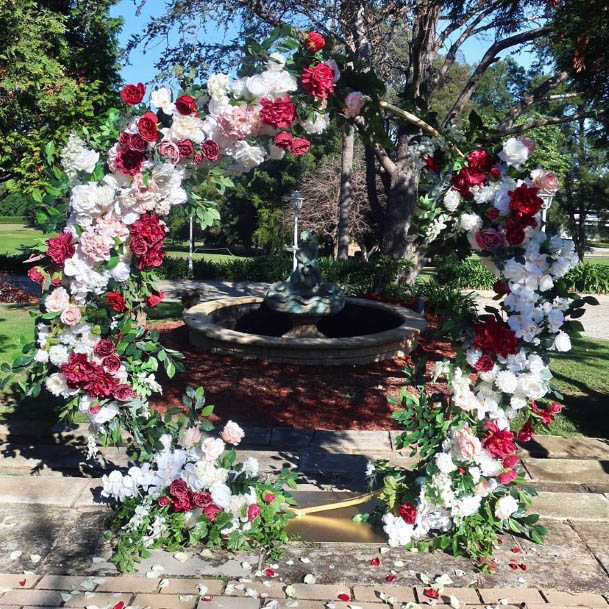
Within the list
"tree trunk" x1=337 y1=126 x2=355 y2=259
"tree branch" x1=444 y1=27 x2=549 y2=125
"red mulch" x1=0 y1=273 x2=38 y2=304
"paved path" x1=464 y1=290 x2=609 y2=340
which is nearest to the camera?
"paved path" x1=464 y1=290 x2=609 y2=340

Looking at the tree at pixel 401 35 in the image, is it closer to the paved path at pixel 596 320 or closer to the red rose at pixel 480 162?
the paved path at pixel 596 320

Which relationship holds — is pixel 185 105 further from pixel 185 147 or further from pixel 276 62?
pixel 276 62

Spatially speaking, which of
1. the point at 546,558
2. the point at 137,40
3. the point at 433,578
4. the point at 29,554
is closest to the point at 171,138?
the point at 29,554

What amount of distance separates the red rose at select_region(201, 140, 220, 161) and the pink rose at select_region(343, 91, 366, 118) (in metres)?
0.79

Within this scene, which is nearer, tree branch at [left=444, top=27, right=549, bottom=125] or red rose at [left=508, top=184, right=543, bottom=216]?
red rose at [left=508, top=184, right=543, bottom=216]

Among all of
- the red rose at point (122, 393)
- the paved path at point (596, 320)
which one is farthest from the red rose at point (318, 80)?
the paved path at point (596, 320)

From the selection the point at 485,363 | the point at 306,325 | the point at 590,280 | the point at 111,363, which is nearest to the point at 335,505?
the point at 485,363

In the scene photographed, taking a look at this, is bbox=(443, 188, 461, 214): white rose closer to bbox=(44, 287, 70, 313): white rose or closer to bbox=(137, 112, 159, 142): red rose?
bbox=(137, 112, 159, 142): red rose

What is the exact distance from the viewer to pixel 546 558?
3.72 metres

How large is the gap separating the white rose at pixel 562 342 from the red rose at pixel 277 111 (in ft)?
6.44

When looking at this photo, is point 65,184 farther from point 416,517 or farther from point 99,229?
point 416,517

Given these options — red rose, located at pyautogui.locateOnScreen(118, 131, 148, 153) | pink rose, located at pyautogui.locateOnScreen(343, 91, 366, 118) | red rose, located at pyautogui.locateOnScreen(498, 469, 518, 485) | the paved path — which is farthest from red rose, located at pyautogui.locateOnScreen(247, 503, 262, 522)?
the paved path

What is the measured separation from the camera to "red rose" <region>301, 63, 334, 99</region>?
3.56m

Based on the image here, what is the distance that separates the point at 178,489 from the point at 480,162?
2.57 meters
